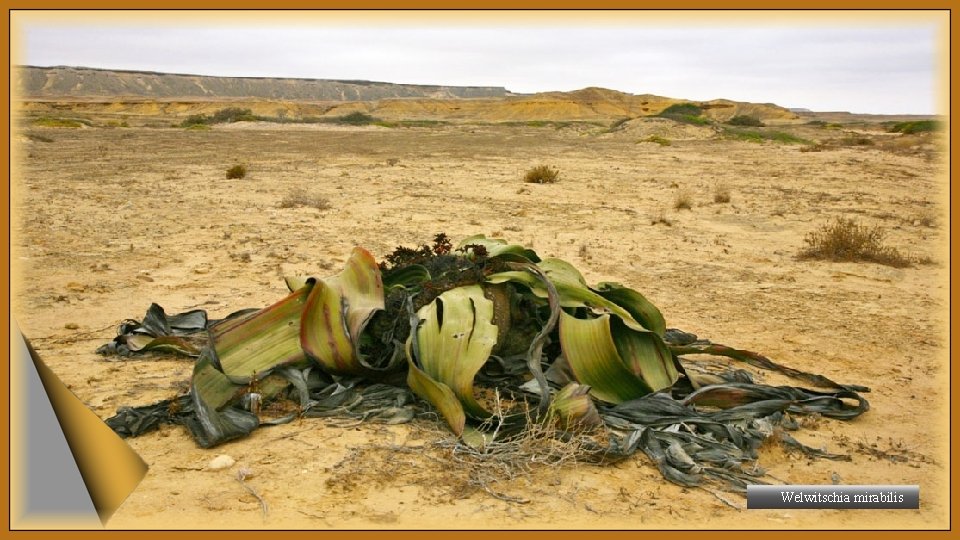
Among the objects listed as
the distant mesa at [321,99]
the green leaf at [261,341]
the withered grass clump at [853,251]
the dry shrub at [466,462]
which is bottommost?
the dry shrub at [466,462]

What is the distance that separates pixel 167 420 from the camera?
299 cm

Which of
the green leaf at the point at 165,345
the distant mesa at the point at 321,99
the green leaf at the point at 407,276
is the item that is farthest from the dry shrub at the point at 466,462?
the distant mesa at the point at 321,99

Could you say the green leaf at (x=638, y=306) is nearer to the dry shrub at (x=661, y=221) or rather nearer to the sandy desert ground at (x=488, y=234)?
the sandy desert ground at (x=488, y=234)

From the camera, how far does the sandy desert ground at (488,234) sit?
2451 mm

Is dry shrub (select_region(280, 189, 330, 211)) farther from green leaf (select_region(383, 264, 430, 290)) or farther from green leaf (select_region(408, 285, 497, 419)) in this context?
green leaf (select_region(408, 285, 497, 419))

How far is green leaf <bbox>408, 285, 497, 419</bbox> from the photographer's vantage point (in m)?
2.93

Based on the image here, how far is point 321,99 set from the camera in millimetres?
121438

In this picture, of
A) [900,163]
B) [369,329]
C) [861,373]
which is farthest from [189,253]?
[900,163]

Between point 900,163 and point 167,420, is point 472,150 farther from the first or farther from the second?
point 167,420

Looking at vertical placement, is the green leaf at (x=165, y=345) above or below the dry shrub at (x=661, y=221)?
below

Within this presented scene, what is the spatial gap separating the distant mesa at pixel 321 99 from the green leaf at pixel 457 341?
5390 centimetres

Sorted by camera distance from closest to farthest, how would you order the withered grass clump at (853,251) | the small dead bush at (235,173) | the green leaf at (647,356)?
the green leaf at (647,356)
the withered grass clump at (853,251)
the small dead bush at (235,173)

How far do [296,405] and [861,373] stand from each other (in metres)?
2.79

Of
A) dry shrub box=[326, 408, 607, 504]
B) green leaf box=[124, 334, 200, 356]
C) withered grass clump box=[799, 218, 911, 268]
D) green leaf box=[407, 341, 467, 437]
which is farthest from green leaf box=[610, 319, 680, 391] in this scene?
withered grass clump box=[799, 218, 911, 268]
